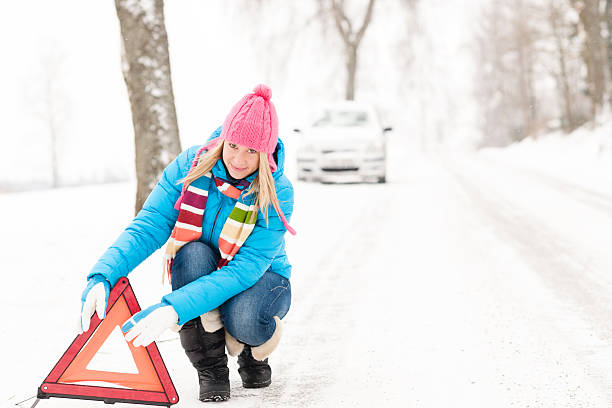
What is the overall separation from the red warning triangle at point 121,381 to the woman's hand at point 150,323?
6.3 inches

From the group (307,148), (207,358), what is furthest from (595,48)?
(207,358)

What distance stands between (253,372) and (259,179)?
0.91 m

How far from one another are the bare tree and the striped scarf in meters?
23.7

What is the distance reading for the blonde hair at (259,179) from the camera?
309 cm

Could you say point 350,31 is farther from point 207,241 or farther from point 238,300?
point 238,300

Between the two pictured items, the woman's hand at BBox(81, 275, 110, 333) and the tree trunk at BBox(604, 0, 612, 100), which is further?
the tree trunk at BBox(604, 0, 612, 100)

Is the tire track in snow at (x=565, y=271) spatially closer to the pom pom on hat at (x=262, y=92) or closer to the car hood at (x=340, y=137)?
the pom pom on hat at (x=262, y=92)

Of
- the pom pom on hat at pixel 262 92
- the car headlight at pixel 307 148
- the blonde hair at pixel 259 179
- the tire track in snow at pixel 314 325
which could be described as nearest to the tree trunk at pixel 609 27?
the car headlight at pixel 307 148

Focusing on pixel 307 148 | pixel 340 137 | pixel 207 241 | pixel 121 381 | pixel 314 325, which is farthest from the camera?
pixel 307 148

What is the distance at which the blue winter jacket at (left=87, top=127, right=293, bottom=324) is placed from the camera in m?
2.97

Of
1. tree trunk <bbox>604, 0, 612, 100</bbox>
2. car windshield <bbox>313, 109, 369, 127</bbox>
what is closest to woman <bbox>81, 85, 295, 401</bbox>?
car windshield <bbox>313, 109, 369, 127</bbox>

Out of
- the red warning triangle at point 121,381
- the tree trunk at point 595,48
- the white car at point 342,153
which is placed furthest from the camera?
the tree trunk at point 595,48

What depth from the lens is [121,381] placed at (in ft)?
9.92

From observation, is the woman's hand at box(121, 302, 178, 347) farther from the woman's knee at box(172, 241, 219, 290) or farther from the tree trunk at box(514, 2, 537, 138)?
the tree trunk at box(514, 2, 537, 138)
